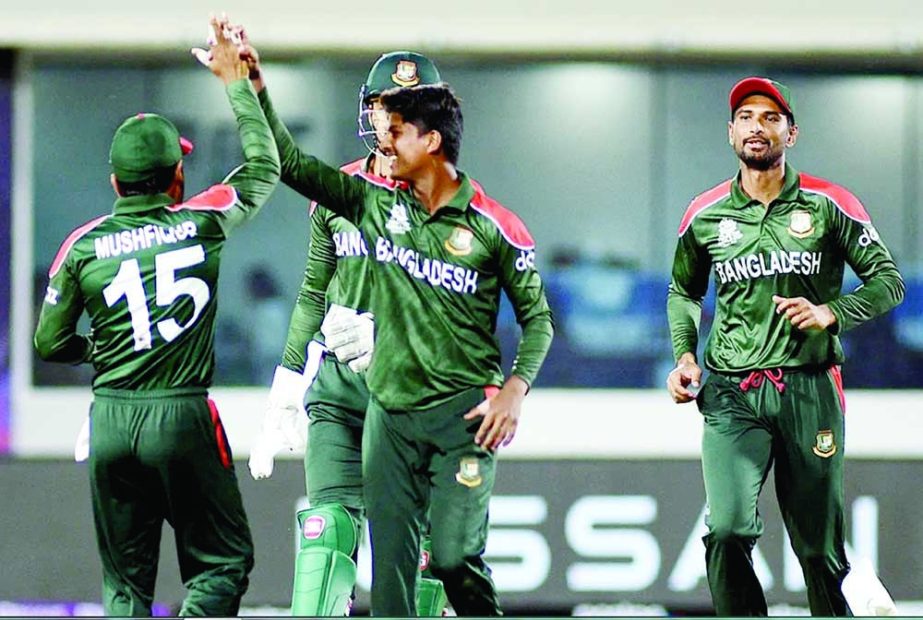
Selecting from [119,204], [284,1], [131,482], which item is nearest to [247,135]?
[119,204]

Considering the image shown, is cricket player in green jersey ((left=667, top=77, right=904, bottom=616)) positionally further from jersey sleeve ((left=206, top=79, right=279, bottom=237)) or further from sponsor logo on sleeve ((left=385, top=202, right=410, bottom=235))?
jersey sleeve ((left=206, top=79, right=279, bottom=237))

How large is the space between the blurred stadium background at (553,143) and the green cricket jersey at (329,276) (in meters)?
4.73

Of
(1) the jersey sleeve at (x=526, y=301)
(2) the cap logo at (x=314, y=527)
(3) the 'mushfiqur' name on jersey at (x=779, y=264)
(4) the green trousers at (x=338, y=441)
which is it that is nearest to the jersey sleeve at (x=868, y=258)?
(3) the 'mushfiqur' name on jersey at (x=779, y=264)

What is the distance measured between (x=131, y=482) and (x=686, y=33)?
6843 mm

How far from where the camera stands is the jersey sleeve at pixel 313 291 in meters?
7.50

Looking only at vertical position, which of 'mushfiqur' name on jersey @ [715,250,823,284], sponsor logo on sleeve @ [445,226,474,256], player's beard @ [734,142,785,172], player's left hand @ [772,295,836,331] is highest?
player's beard @ [734,142,785,172]

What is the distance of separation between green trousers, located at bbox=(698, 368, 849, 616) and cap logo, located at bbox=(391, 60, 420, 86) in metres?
1.66

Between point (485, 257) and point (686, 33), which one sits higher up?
point (686, 33)

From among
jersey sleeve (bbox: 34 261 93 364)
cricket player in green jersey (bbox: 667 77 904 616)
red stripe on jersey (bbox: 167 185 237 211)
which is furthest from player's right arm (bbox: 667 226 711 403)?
jersey sleeve (bbox: 34 261 93 364)

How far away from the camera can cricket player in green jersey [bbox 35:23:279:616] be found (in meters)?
6.74

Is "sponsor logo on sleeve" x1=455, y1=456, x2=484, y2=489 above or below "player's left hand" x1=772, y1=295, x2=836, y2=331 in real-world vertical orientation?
below

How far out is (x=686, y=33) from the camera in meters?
12.7

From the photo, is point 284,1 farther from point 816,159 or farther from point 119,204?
point 119,204

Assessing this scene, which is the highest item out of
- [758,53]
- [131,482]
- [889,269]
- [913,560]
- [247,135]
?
[758,53]
